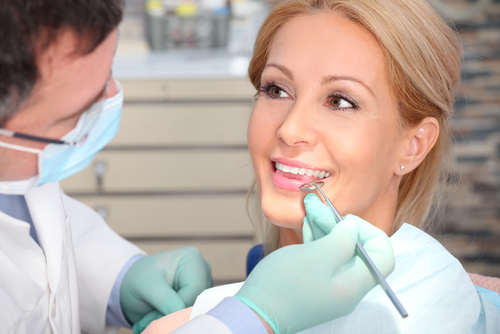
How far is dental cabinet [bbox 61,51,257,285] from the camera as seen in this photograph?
2219 mm


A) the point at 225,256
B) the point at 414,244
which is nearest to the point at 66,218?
the point at 414,244

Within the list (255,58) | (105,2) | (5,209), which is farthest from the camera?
(255,58)

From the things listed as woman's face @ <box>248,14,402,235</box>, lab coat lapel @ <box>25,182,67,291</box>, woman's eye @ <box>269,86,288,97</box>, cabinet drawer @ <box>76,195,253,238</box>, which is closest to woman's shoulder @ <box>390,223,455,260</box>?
woman's face @ <box>248,14,402,235</box>

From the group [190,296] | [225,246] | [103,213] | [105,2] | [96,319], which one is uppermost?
[105,2]

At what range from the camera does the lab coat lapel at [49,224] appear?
35.2 inches

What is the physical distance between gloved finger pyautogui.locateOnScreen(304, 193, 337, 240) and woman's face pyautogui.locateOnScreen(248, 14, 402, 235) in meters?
0.06

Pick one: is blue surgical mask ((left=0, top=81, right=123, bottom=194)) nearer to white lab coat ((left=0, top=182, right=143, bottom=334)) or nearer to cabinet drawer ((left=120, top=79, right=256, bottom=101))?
white lab coat ((left=0, top=182, right=143, bottom=334))

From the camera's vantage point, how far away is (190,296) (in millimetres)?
1052

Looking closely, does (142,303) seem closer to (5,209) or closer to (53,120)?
(5,209)

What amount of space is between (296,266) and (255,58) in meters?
0.70

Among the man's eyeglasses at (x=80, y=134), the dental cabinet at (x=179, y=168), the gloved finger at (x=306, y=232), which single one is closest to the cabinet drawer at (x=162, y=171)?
the dental cabinet at (x=179, y=168)

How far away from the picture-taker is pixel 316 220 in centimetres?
84

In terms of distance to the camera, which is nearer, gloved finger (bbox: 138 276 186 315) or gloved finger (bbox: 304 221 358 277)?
gloved finger (bbox: 304 221 358 277)

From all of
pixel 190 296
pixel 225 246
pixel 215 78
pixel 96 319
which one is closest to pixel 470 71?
pixel 215 78
